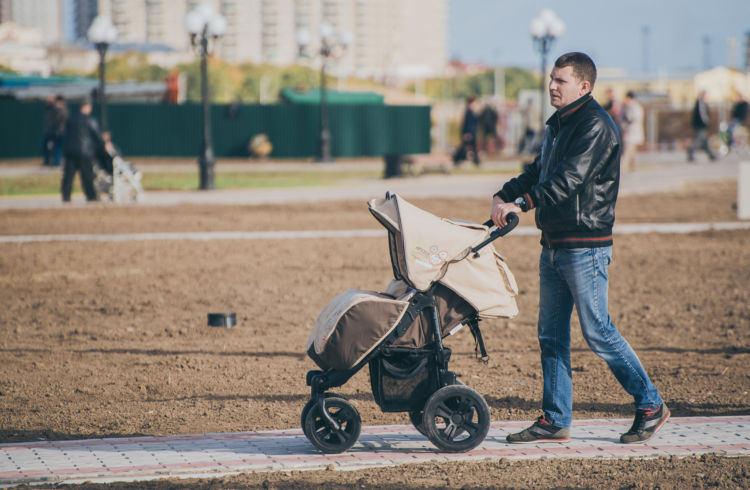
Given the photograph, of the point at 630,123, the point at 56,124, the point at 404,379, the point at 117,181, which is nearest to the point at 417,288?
the point at 404,379

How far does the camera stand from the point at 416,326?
16.0ft

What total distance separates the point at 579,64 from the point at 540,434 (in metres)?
1.96

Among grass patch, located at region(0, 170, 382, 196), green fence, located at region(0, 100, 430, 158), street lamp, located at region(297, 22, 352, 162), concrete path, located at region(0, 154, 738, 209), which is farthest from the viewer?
green fence, located at region(0, 100, 430, 158)

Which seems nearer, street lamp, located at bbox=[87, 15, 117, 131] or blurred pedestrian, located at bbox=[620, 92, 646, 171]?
street lamp, located at bbox=[87, 15, 117, 131]

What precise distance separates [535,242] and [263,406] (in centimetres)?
833

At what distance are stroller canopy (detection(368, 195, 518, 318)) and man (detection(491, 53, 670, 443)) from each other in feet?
0.80

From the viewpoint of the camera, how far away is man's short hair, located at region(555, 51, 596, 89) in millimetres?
4926

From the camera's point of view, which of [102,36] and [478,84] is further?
[478,84]

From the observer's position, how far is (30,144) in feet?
127

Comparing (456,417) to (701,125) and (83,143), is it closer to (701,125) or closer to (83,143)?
(83,143)

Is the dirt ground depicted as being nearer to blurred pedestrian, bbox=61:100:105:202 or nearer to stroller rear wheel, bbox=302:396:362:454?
stroller rear wheel, bbox=302:396:362:454

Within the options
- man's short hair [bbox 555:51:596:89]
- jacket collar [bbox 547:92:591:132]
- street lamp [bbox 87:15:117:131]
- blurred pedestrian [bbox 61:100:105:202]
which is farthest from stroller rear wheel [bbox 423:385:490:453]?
street lamp [bbox 87:15:117:131]

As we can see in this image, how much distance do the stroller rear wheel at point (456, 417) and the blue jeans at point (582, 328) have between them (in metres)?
0.45

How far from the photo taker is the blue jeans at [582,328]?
194 inches
